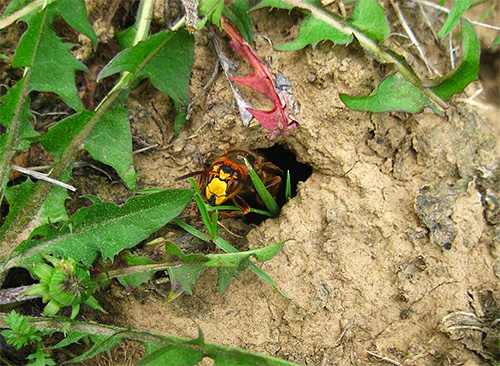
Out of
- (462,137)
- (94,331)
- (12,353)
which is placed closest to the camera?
(94,331)

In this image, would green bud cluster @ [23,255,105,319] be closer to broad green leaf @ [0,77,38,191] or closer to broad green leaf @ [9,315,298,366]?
broad green leaf @ [9,315,298,366]

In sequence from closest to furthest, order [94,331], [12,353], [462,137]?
[94,331]
[12,353]
[462,137]

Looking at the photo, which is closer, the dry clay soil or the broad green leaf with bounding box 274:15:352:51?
the dry clay soil

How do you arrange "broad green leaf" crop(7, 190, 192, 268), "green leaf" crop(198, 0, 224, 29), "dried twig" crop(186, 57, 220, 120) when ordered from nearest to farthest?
1. "broad green leaf" crop(7, 190, 192, 268)
2. "green leaf" crop(198, 0, 224, 29)
3. "dried twig" crop(186, 57, 220, 120)

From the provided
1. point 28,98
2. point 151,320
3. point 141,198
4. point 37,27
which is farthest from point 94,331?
point 37,27

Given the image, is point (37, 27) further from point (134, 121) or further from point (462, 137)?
point (462, 137)

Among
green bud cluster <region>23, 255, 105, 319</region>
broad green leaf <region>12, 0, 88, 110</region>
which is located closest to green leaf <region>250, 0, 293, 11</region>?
broad green leaf <region>12, 0, 88, 110</region>
